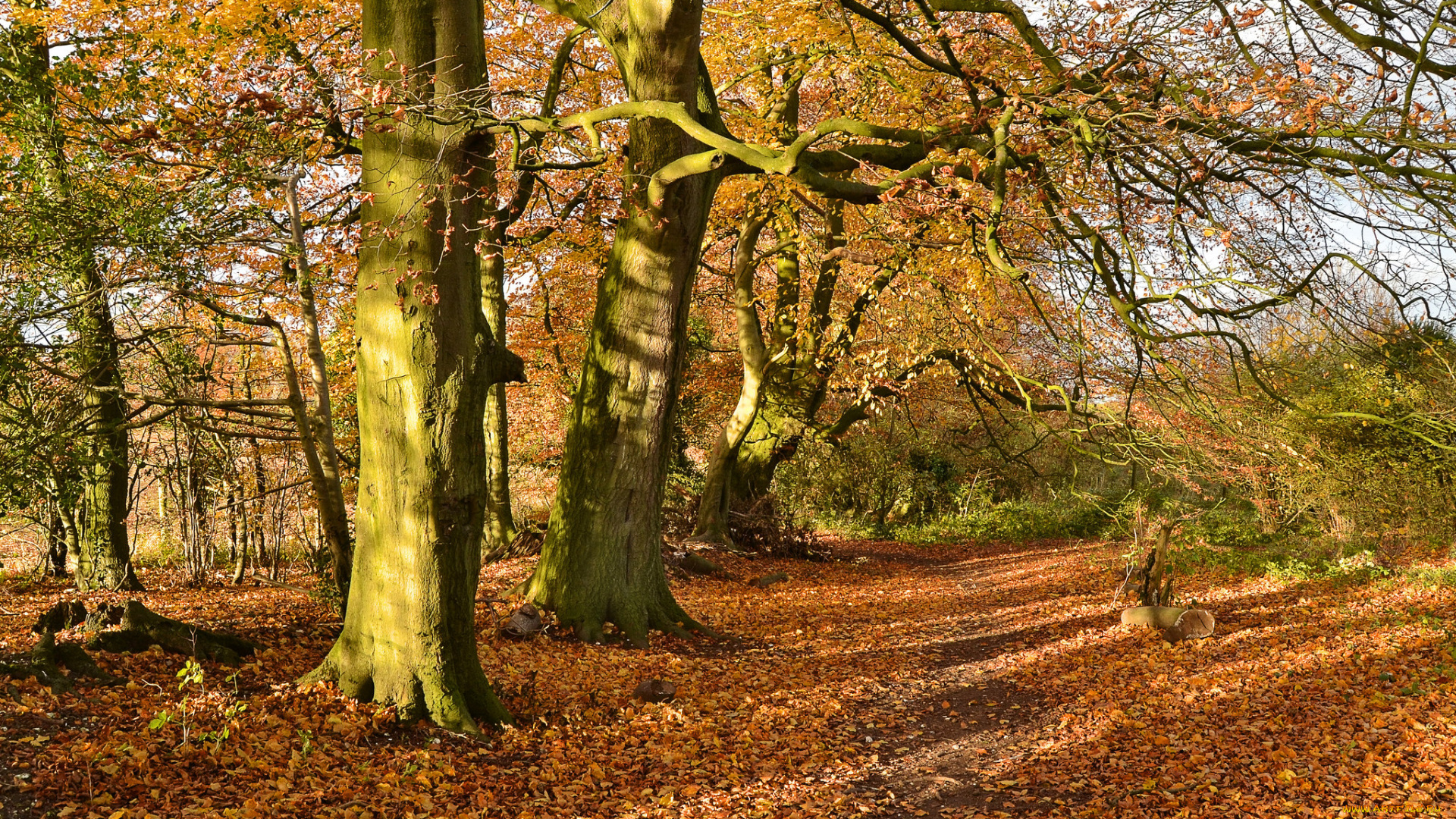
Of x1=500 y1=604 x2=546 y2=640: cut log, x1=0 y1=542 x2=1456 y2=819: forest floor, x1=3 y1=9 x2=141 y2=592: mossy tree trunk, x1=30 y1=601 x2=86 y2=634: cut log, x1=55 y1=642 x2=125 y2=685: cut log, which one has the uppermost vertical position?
x1=3 y1=9 x2=141 y2=592: mossy tree trunk

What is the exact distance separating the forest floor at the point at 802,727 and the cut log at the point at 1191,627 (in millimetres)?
152

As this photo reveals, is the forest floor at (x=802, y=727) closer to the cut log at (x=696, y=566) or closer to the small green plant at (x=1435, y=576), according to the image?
the small green plant at (x=1435, y=576)

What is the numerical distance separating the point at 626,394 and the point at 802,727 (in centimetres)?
304

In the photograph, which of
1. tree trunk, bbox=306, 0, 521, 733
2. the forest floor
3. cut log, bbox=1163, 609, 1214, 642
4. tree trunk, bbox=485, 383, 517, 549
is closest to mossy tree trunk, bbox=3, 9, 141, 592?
the forest floor

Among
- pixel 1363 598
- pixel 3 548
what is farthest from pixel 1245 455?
pixel 3 548

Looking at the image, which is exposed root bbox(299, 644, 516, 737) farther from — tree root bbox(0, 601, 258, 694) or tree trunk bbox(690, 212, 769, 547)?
tree trunk bbox(690, 212, 769, 547)

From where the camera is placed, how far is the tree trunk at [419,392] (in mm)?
4871

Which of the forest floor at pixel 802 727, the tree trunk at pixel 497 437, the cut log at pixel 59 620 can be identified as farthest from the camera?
the tree trunk at pixel 497 437

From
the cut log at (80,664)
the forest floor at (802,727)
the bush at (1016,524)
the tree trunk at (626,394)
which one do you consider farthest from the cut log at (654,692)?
the bush at (1016,524)

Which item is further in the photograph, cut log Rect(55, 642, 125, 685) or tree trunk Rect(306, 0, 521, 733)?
tree trunk Rect(306, 0, 521, 733)

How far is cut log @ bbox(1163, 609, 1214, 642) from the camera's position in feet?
25.4

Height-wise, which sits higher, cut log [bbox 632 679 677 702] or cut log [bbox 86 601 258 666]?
cut log [bbox 86 601 258 666]

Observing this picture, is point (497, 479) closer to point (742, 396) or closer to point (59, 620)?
point (742, 396)

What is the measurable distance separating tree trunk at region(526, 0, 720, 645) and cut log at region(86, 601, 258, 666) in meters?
2.50
